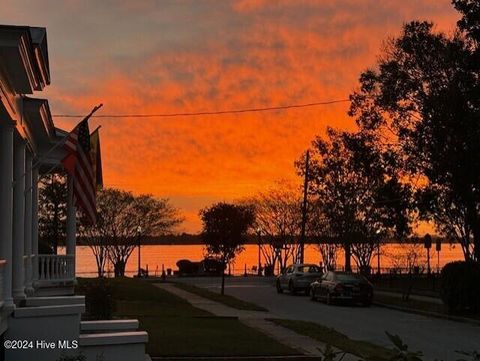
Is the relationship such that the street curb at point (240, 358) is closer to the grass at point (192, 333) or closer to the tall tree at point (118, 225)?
the grass at point (192, 333)

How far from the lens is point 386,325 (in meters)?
24.2

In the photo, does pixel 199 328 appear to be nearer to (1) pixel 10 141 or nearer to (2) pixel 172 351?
(2) pixel 172 351

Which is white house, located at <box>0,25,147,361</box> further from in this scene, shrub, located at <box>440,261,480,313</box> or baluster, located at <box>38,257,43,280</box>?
shrub, located at <box>440,261,480,313</box>

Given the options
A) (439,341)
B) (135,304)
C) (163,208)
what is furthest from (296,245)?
(439,341)

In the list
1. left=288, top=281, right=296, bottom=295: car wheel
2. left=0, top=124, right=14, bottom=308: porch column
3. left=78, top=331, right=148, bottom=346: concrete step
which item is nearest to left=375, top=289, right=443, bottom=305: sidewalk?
left=288, top=281, right=296, bottom=295: car wheel

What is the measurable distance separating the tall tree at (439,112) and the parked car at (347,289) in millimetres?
6163

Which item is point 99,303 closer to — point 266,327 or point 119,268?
point 266,327

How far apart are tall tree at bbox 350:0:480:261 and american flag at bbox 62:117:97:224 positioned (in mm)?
20549

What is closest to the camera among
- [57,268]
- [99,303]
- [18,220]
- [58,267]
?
[18,220]

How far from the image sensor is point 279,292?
42.8 m

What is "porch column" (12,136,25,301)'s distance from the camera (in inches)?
514

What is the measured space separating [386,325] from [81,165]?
13.8m

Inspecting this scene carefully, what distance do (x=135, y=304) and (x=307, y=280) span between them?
15062 millimetres

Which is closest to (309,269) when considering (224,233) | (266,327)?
(224,233)
